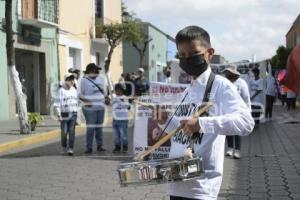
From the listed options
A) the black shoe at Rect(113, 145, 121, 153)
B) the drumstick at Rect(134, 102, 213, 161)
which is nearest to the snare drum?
the drumstick at Rect(134, 102, 213, 161)

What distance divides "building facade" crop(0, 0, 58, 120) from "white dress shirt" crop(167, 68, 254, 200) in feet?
62.9

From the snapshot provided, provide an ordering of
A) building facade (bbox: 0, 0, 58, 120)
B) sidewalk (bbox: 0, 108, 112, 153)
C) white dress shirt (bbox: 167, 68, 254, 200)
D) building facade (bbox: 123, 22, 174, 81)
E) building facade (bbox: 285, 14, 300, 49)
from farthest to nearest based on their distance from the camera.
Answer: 1. building facade (bbox: 285, 14, 300, 49)
2. building facade (bbox: 123, 22, 174, 81)
3. building facade (bbox: 0, 0, 58, 120)
4. sidewalk (bbox: 0, 108, 112, 153)
5. white dress shirt (bbox: 167, 68, 254, 200)

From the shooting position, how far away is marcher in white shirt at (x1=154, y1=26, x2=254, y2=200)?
360 centimetres

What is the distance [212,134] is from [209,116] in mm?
124

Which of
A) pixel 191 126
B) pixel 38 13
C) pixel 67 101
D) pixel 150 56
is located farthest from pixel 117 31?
pixel 191 126

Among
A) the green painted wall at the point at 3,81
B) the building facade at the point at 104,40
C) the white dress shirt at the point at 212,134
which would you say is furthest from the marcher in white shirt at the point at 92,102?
the building facade at the point at 104,40

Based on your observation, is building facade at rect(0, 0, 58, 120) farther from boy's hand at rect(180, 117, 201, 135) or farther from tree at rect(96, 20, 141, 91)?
boy's hand at rect(180, 117, 201, 135)

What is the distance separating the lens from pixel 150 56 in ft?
183

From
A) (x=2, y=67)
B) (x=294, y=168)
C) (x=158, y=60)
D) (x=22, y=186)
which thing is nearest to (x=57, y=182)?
(x=22, y=186)

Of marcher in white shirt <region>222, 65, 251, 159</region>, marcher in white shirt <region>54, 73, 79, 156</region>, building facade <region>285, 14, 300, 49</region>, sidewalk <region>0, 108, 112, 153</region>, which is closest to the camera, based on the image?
marcher in white shirt <region>222, 65, 251, 159</region>

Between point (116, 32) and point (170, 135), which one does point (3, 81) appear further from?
point (170, 135)

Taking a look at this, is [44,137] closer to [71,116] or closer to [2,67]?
[71,116]

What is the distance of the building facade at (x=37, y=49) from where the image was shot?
22656 millimetres

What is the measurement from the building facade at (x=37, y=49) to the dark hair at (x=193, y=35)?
19141 mm
